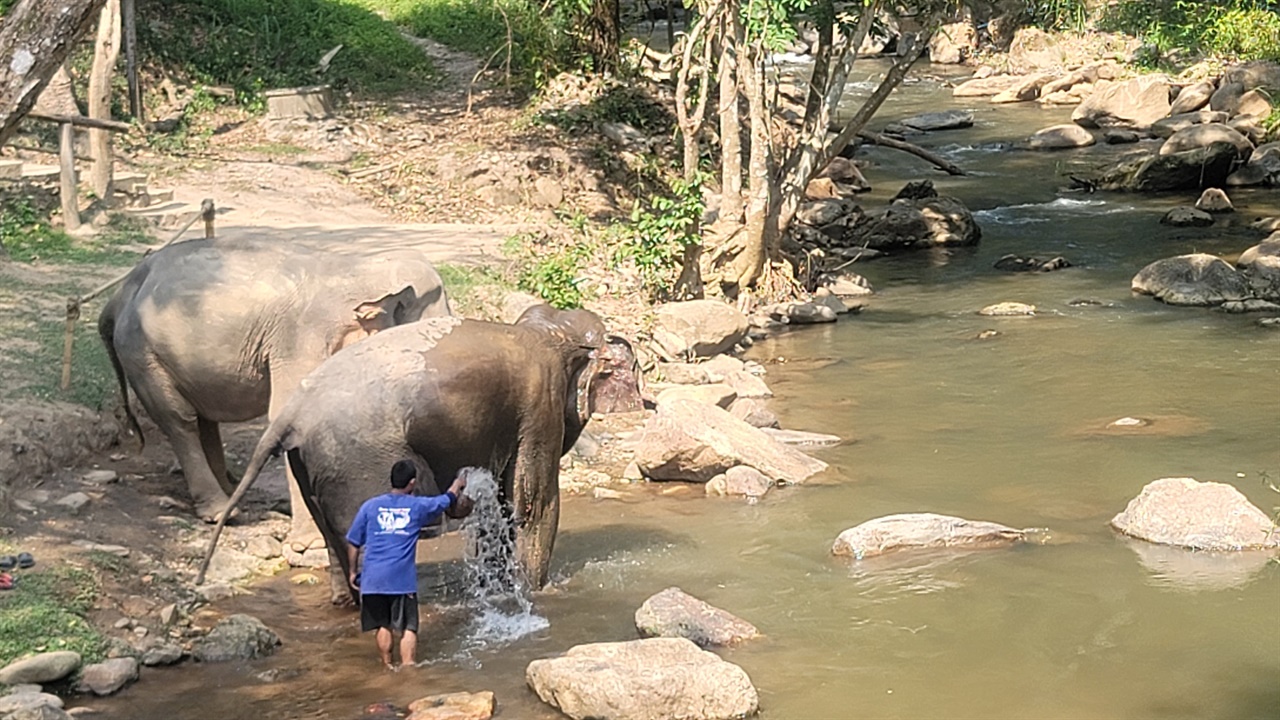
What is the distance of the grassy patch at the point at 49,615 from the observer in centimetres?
762

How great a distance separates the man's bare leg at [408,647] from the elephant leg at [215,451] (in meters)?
2.91

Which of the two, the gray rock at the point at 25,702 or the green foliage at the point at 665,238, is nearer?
the gray rock at the point at 25,702

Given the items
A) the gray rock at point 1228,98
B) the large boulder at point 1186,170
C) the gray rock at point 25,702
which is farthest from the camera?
the gray rock at point 1228,98

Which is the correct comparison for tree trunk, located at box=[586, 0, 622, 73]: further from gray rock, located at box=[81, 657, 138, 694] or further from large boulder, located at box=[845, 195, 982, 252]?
gray rock, located at box=[81, 657, 138, 694]

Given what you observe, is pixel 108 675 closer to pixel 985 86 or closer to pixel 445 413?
pixel 445 413

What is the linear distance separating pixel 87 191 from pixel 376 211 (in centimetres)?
334

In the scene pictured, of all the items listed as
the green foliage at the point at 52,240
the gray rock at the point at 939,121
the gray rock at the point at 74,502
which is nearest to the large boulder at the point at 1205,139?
the gray rock at the point at 939,121

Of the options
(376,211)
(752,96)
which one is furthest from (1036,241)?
(376,211)

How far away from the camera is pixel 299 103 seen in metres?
22.1

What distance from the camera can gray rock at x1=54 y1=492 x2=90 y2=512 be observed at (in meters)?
9.38

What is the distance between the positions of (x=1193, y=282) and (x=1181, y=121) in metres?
13.0

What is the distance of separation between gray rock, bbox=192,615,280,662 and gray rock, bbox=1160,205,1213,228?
652 inches

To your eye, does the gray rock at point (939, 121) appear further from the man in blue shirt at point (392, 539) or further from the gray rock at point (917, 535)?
the man in blue shirt at point (392, 539)

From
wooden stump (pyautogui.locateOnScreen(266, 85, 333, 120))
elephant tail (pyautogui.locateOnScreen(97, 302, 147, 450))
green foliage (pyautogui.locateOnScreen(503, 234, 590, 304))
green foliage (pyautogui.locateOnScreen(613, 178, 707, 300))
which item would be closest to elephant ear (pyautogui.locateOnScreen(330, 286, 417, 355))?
elephant tail (pyautogui.locateOnScreen(97, 302, 147, 450))
